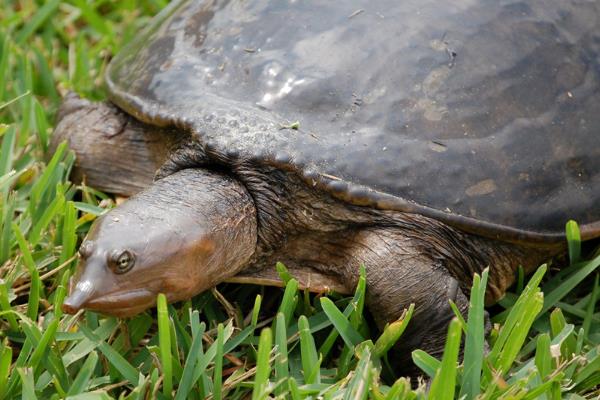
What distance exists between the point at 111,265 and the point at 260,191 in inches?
22.4

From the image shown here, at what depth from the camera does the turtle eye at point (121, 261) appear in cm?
229

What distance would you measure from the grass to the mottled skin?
→ 0.11m

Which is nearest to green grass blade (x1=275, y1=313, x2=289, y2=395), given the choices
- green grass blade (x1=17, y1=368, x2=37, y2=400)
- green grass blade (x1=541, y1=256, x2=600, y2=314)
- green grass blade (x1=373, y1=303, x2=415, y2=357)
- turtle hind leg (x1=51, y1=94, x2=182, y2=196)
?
green grass blade (x1=373, y1=303, x2=415, y2=357)

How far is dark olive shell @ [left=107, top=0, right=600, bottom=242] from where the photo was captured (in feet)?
8.45

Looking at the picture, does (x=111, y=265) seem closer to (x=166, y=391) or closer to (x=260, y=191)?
(x=166, y=391)

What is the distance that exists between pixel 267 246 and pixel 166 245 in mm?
452

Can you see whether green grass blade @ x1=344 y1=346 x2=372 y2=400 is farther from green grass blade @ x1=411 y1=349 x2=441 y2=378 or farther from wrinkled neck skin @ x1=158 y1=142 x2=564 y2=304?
wrinkled neck skin @ x1=158 y1=142 x2=564 y2=304

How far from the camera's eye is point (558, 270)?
294cm

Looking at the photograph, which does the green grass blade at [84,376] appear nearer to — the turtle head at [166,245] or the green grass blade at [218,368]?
the turtle head at [166,245]

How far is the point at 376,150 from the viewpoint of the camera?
257 cm

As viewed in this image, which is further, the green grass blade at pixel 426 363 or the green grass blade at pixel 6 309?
the green grass blade at pixel 6 309

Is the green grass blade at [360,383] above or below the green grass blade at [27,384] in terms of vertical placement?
below

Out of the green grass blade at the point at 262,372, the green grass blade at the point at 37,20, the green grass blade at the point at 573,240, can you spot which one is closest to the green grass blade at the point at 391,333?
the green grass blade at the point at 262,372

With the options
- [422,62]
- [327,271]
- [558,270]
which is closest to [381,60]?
[422,62]
